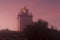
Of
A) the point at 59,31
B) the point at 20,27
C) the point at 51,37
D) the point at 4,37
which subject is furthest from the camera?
the point at 20,27

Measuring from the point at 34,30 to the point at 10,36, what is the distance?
13.0 ft

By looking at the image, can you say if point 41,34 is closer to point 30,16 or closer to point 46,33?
point 46,33

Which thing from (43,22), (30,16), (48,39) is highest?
(30,16)

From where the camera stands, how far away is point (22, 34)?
91.4ft

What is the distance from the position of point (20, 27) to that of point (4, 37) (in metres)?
14.2

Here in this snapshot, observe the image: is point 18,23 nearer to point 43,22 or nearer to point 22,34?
point 43,22

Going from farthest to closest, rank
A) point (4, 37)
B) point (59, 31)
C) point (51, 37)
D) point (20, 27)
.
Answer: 1. point (20, 27)
2. point (59, 31)
3. point (51, 37)
4. point (4, 37)

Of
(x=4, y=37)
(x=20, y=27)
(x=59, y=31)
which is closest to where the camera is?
(x=4, y=37)

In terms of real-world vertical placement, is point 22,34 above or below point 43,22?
below

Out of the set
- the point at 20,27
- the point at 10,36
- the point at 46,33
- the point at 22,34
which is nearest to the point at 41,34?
the point at 46,33

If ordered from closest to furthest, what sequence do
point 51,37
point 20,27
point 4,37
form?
point 4,37
point 51,37
point 20,27

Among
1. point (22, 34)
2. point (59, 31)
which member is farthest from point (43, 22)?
point (22, 34)

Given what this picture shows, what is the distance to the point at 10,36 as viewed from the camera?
27.0 meters

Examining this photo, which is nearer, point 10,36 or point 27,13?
point 10,36
